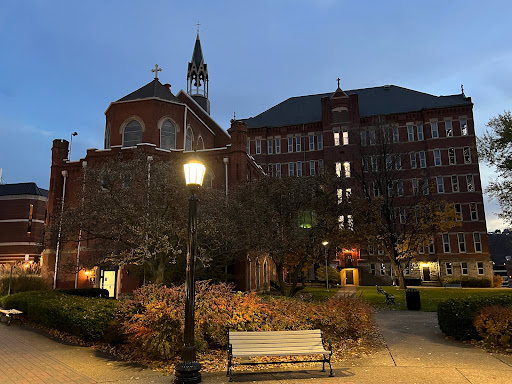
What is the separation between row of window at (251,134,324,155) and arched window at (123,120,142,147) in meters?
22.9

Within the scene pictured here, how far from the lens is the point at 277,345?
8.23 m

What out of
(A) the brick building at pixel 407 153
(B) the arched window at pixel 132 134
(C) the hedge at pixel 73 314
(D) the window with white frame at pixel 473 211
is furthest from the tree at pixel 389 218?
(B) the arched window at pixel 132 134

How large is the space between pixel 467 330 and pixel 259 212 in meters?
12.7

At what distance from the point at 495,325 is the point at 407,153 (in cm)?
4255

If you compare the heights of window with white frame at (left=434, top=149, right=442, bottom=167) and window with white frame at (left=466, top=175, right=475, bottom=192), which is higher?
window with white frame at (left=434, top=149, right=442, bottom=167)

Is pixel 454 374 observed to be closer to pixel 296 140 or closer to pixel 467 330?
pixel 467 330

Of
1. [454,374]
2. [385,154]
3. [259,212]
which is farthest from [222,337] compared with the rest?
[385,154]

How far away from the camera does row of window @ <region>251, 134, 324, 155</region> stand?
2178 inches

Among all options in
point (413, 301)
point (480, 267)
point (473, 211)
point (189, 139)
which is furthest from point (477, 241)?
point (189, 139)

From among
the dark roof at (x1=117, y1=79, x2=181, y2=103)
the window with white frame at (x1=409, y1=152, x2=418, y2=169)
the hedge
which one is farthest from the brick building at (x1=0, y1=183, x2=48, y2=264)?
the window with white frame at (x1=409, y1=152, x2=418, y2=169)

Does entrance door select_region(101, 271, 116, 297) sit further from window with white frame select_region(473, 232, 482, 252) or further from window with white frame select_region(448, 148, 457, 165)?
window with white frame select_region(448, 148, 457, 165)

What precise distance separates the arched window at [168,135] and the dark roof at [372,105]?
24.9 meters

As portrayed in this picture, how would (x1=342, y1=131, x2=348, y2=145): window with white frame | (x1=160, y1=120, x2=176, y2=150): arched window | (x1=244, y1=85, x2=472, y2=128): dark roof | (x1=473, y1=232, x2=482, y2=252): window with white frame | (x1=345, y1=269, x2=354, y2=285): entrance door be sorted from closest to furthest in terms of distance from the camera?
(x1=160, y1=120, x2=176, y2=150): arched window → (x1=473, y1=232, x2=482, y2=252): window with white frame → (x1=345, y1=269, x2=354, y2=285): entrance door → (x1=244, y1=85, x2=472, y2=128): dark roof → (x1=342, y1=131, x2=348, y2=145): window with white frame

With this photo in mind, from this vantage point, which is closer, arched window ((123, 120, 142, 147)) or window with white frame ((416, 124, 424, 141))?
arched window ((123, 120, 142, 147))
